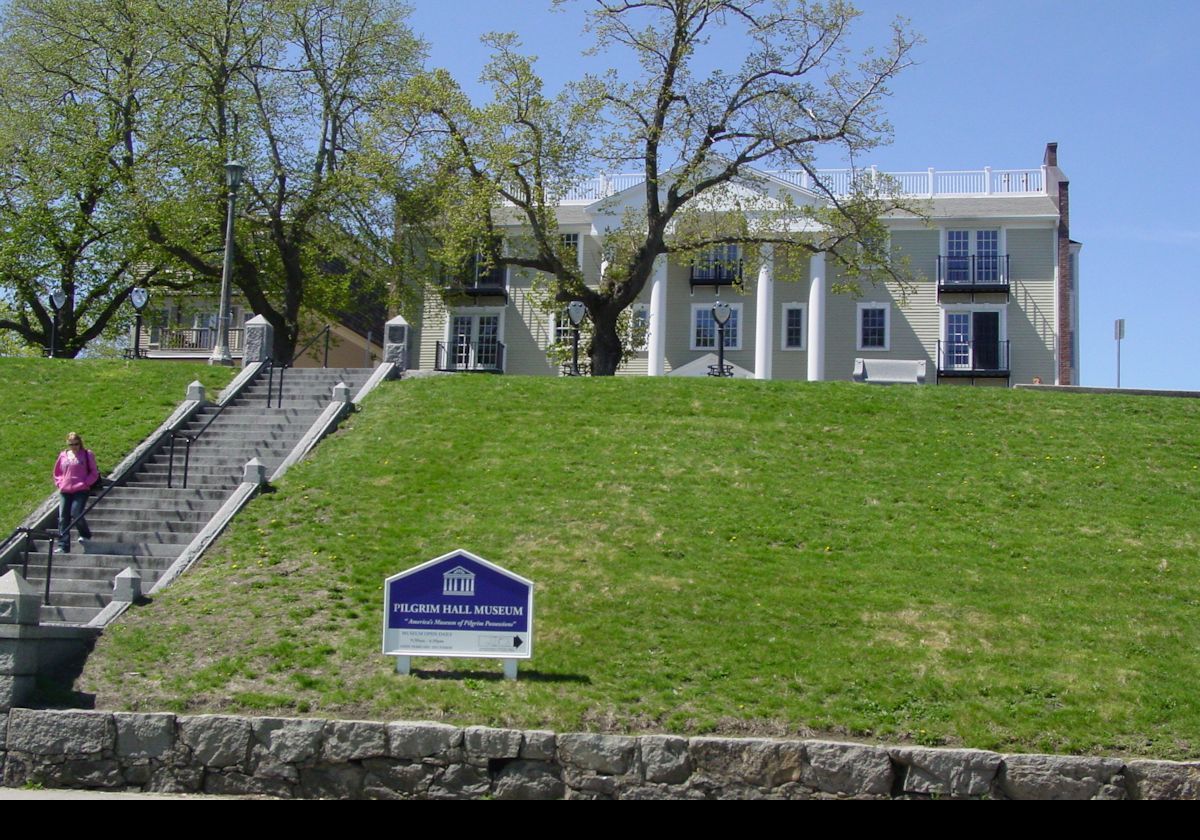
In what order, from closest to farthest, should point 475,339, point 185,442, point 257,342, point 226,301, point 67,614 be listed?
point 67,614 → point 185,442 → point 257,342 → point 226,301 → point 475,339

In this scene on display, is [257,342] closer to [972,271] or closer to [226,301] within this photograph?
[226,301]

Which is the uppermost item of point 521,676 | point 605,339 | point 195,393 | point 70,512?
point 605,339

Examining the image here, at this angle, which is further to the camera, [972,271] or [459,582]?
[972,271]

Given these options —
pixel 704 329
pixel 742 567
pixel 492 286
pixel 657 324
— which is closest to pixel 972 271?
pixel 704 329

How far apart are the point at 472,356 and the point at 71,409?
765 inches

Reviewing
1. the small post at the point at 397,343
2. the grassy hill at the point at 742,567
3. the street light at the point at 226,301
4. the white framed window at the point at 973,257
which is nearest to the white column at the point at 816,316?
the white framed window at the point at 973,257

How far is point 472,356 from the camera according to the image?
39.5 meters

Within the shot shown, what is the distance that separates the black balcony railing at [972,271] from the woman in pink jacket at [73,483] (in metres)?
27.9

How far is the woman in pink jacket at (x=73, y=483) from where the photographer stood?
1537 cm

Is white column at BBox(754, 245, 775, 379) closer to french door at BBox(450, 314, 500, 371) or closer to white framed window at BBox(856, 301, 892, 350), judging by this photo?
white framed window at BBox(856, 301, 892, 350)

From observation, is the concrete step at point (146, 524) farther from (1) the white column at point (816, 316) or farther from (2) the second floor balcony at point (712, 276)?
(2) the second floor balcony at point (712, 276)

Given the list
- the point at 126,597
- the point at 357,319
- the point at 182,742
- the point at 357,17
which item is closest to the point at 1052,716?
the point at 182,742

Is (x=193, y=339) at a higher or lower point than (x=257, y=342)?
higher
